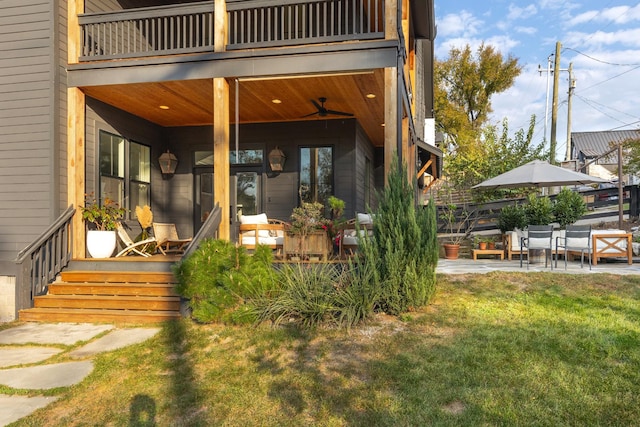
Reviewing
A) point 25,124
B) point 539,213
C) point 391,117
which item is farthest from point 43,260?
point 539,213

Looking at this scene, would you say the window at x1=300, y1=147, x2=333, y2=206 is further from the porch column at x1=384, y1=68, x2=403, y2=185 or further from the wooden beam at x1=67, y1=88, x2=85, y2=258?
the wooden beam at x1=67, y1=88, x2=85, y2=258

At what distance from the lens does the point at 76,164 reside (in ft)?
21.0

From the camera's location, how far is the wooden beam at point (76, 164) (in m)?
6.37

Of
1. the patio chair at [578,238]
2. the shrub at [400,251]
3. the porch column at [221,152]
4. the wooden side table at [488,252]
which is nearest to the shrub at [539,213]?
the wooden side table at [488,252]

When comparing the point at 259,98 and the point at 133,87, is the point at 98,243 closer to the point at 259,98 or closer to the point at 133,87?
the point at 133,87

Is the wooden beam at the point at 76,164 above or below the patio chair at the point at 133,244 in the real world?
above

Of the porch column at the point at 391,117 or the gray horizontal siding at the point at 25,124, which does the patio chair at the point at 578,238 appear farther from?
the gray horizontal siding at the point at 25,124

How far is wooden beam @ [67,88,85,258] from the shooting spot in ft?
20.9

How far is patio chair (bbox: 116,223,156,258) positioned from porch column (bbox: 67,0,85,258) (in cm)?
61

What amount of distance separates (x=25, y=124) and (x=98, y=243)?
196cm

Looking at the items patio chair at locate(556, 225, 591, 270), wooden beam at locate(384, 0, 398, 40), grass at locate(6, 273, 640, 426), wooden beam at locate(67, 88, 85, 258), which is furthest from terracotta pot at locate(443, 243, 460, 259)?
wooden beam at locate(67, 88, 85, 258)

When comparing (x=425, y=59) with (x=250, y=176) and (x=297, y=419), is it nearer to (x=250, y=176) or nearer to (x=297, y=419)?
(x=250, y=176)

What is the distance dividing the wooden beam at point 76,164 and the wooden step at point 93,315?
1.13 meters

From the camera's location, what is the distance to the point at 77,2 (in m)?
6.47
